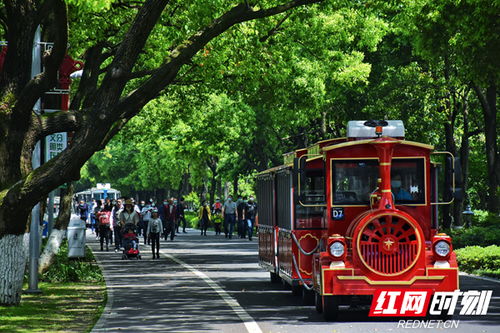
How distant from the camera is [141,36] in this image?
1680 centimetres

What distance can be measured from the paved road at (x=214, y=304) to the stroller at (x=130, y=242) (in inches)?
81.3

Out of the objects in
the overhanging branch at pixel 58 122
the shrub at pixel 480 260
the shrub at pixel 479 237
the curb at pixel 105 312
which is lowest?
the curb at pixel 105 312

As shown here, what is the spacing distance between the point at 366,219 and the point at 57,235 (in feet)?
47.8

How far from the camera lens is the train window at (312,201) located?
16.8m

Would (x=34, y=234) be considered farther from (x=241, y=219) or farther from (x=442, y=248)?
(x=241, y=219)

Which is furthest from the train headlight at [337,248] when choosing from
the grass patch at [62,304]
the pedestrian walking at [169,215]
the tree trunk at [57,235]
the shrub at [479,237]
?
the pedestrian walking at [169,215]

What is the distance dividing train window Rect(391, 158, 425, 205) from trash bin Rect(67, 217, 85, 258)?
516 inches

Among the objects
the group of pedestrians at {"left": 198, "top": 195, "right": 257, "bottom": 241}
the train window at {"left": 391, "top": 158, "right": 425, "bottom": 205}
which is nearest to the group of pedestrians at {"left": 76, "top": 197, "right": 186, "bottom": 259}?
the group of pedestrians at {"left": 198, "top": 195, "right": 257, "bottom": 241}

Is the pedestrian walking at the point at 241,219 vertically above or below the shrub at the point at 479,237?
above

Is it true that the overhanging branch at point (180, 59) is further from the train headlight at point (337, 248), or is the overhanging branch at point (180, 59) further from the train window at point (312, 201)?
the train headlight at point (337, 248)

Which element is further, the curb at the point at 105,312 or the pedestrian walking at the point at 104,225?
the pedestrian walking at the point at 104,225

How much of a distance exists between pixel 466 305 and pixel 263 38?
46.3 feet

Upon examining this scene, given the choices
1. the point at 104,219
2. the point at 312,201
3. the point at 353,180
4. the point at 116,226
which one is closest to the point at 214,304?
the point at 312,201

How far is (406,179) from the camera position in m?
16.2
